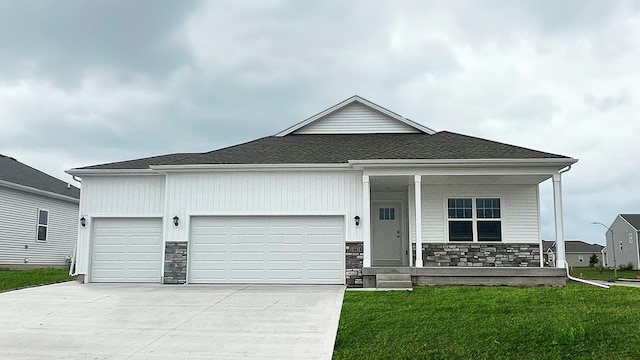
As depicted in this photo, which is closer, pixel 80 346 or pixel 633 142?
pixel 80 346

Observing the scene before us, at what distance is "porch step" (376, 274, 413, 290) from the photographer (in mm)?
12648

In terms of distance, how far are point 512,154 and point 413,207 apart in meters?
3.10

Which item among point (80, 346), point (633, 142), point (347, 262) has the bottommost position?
point (80, 346)

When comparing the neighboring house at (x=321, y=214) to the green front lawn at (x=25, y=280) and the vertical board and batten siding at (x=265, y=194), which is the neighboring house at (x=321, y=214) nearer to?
the vertical board and batten siding at (x=265, y=194)

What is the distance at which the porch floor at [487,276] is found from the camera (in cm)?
1300

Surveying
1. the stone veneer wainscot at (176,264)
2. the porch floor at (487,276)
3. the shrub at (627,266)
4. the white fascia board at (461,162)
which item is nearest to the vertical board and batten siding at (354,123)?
the white fascia board at (461,162)

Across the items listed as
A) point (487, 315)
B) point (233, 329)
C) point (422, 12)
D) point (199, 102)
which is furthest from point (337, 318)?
point (199, 102)

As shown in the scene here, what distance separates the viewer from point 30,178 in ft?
Answer: 78.0

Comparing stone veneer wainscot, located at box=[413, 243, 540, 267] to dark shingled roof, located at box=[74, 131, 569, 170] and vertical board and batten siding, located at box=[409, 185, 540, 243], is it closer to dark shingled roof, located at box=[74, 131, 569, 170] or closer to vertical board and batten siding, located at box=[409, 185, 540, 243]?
vertical board and batten siding, located at box=[409, 185, 540, 243]

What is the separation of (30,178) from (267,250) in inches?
576

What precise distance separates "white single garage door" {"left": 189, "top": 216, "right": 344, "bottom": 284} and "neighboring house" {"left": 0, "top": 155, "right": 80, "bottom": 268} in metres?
10.9

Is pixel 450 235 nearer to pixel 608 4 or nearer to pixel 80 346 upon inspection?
pixel 608 4

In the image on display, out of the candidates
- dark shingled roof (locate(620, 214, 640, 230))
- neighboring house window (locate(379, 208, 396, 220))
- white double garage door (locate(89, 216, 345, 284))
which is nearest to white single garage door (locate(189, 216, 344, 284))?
white double garage door (locate(89, 216, 345, 284))

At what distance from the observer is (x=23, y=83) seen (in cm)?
1902
